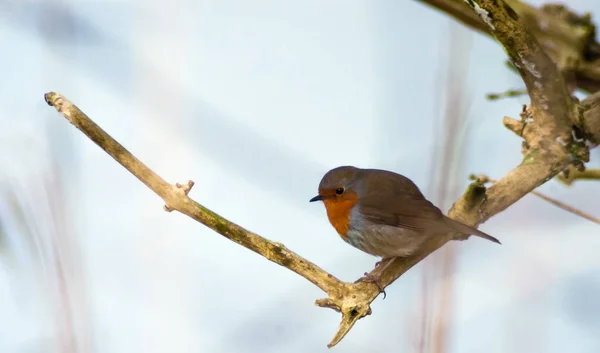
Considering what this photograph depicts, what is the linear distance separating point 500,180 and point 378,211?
0.78m

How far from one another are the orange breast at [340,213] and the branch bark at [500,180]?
0.52m

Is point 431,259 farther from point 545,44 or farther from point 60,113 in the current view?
point 545,44

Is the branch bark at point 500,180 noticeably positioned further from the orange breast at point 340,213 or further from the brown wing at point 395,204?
the orange breast at point 340,213

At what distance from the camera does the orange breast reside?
158 inches

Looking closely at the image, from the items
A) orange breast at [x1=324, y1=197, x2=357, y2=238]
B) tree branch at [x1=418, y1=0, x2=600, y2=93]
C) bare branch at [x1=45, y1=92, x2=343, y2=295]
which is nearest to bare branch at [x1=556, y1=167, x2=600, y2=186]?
tree branch at [x1=418, y1=0, x2=600, y2=93]

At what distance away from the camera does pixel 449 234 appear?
3.17 m

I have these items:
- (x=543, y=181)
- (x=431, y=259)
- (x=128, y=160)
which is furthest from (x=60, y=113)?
(x=543, y=181)

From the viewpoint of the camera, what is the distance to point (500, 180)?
3.44 metres

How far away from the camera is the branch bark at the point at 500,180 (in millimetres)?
2688

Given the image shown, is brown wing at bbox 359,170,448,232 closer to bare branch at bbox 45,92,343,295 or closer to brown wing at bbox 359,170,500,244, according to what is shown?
brown wing at bbox 359,170,500,244

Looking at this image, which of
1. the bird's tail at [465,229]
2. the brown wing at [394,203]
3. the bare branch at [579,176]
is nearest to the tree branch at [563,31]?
the bare branch at [579,176]

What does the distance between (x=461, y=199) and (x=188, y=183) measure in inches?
58.5

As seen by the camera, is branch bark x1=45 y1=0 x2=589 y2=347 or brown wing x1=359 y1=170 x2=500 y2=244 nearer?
branch bark x1=45 y1=0 x2=589 y2=347

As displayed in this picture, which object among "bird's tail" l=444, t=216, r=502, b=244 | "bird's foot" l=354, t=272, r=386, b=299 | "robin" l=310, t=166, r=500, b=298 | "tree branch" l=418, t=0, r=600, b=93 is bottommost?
"bird's foot" l=354, t=272, r=386, b=299
